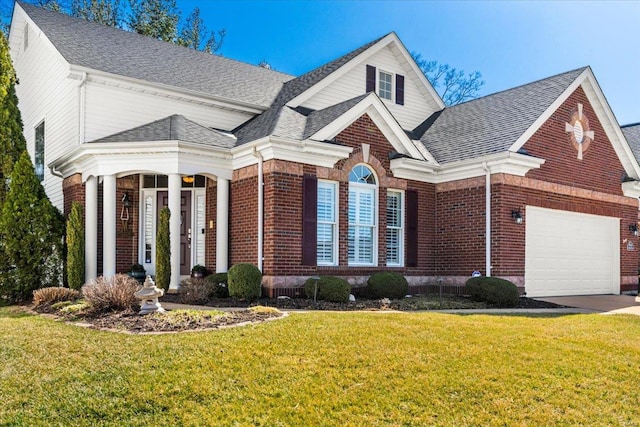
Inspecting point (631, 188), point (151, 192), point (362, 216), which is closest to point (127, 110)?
point (151, 192)

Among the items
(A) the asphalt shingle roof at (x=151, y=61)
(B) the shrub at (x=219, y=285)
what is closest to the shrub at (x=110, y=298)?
(B) the shrub at (x=219, y=285)

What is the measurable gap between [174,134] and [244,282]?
4001 mm

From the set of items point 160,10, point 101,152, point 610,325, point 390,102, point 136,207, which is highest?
point 160,10

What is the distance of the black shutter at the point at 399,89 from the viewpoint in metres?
19.0

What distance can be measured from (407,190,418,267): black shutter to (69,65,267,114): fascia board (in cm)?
507

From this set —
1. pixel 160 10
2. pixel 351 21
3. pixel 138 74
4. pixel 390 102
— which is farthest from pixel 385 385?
pixel 160 10

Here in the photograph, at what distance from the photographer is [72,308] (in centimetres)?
973

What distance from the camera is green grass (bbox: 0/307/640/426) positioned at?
5.54 m

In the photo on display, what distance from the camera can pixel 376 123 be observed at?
48.0 ft

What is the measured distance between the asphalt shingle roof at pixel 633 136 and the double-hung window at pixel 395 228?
458 inches

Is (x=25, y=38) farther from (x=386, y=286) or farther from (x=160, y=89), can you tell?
(x=386, y=286)

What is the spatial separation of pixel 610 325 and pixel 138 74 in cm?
1252

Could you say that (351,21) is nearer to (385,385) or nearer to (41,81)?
(41,81)

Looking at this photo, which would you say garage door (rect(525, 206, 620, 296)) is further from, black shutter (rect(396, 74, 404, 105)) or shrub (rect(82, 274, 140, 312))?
shrub (rect(82, 274, 140, 312))
